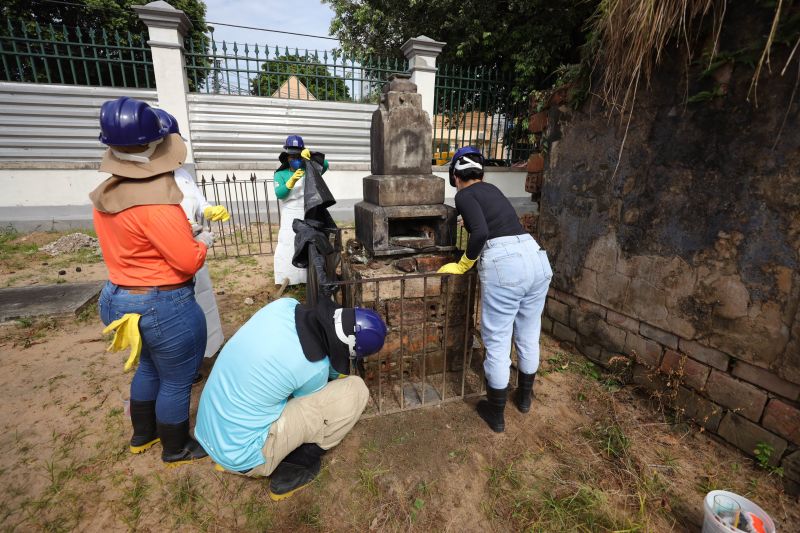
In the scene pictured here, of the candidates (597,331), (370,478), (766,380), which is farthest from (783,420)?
(370,478)

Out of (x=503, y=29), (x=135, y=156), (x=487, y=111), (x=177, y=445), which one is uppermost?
(x=503, y=29)

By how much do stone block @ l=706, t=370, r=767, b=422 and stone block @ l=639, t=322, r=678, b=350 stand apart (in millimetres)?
305

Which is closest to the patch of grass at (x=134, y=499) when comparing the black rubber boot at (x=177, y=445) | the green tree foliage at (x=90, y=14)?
the black rubber boot at (x=177, y=445)

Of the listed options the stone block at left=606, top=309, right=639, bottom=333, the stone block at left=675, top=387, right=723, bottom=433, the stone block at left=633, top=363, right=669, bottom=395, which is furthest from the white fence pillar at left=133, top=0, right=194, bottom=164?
the stone block at left=675, top=387, right=723, bottom=433

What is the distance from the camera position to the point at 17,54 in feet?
23.3

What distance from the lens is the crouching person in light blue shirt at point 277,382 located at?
6.37 ft

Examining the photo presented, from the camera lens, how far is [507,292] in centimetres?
254

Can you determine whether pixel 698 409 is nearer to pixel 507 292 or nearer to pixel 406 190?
pixel 507 292

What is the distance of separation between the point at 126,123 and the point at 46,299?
160 inches

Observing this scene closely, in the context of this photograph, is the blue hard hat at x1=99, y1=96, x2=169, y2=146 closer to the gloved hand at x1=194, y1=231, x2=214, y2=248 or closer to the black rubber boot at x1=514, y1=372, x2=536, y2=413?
the gloved hand at x1=194, y1=231, x2=214, y2=248

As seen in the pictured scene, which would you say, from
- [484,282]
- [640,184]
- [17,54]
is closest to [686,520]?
[484,282]

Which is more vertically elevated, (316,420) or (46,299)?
(316,420)

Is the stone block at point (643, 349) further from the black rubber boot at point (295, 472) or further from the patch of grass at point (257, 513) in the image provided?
the patch of grass at point (257, 513)

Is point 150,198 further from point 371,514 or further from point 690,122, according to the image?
point 690,122
